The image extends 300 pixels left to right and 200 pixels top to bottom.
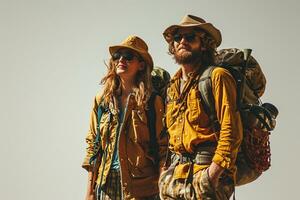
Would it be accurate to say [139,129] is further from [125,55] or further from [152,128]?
[125,55]

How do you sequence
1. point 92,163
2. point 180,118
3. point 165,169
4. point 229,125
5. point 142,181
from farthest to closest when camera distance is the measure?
point 92,163 → point 142,181 → point 165,169 → point 180,118 → point 229,125

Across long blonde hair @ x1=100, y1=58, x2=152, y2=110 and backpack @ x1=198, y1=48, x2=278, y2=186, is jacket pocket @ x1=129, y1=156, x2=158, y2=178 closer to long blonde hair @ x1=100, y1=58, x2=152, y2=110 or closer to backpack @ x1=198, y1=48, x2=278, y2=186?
long blonde hair @ x1=100, y1=58, x2=152, y2=110

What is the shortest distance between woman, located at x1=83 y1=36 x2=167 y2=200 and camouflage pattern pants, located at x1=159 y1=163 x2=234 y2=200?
119cm

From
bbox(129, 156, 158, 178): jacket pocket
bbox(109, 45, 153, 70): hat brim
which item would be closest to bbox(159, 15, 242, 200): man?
bbox(129, 156, 158, 178): jacket pocket

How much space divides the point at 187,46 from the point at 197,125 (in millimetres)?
837

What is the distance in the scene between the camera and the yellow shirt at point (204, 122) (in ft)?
18.4

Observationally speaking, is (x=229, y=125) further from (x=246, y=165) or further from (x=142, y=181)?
(x=142, y=181)

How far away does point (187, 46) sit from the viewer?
20.5 feet

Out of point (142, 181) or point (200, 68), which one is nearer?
point (200, 68)

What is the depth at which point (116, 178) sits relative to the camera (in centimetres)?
748

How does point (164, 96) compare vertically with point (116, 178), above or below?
above

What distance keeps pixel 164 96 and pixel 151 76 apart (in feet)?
1.15

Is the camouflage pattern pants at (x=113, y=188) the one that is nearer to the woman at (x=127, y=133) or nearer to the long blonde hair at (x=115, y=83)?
the woman at (x=127, y=133)

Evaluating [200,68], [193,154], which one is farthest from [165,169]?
[200,68]
